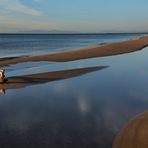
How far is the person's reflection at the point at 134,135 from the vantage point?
340 inches

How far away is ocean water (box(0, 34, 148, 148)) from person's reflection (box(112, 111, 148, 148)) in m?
0.23

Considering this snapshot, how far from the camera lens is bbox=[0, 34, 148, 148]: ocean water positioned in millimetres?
9344

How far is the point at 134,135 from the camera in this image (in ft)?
30.2

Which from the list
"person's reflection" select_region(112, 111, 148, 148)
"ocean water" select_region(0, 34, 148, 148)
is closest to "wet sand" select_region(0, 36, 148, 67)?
"ocean water" select_region(0, 34, 148, 148)

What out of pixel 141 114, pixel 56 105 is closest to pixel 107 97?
pixel 56 105

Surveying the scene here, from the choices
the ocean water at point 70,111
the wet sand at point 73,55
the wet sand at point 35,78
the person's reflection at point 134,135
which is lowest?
the wet sand at point 73,55

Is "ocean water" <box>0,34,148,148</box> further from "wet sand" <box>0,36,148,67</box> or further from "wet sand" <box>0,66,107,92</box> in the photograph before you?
"wet sand" <box>0,36,148,67</box>

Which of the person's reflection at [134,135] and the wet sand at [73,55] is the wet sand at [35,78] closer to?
the person's reflection at [134,135]

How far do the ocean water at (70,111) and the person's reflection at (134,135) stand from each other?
0.75 feet

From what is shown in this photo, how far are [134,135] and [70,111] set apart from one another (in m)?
3.51

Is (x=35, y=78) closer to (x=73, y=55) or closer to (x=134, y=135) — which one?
(x=134, y=135)

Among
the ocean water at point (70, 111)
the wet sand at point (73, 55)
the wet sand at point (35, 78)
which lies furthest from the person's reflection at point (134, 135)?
the wet sand at point (73, 55)

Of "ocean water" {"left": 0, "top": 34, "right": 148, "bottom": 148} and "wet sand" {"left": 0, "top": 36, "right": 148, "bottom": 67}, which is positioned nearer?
"ocean water" {"left": 0, "top": 34, "right": 148, "bottom": 148}

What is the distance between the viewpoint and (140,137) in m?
9.01
